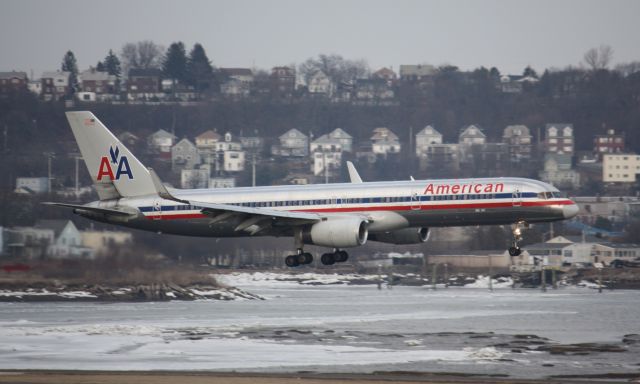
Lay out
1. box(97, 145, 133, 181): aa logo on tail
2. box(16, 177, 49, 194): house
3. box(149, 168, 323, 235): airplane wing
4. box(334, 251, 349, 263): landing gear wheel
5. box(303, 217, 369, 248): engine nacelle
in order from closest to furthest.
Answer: box(303, 217, 369, 248): engine nacelle, box(149, 168, 323, 235): airplane wing, box(334, 251, 349, 263): landing gear wheel, box(97, 145, 133, 181): aa logo on tail, box(16, 177, 49, 194): house

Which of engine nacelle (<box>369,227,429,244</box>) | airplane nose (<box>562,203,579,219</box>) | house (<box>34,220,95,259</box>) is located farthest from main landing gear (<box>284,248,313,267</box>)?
house (<box>34,220,95,259</box>)

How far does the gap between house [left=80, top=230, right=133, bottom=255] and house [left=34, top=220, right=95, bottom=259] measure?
1.42 ft

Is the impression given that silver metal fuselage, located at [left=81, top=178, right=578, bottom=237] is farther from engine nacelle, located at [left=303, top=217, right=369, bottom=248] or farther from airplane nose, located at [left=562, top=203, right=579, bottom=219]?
engine nacelle, located at [left=303, top=217, right=369, bottom=248]

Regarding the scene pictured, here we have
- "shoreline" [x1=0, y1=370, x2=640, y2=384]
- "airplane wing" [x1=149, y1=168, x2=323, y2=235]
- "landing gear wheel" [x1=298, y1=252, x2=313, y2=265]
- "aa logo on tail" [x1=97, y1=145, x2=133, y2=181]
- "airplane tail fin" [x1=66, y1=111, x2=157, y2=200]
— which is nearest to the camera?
"shoreline" [x1=0, y1=370, x2=640, y2=384]

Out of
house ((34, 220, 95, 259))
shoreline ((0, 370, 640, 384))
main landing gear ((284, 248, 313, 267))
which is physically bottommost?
shoreline ((0, 370, 640, 384))

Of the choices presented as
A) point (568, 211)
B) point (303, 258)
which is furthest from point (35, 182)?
point (568, 211)

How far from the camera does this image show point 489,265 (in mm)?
134750

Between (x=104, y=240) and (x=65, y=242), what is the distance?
3575mm

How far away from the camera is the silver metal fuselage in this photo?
231ft

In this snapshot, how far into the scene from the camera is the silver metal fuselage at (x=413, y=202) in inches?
2768

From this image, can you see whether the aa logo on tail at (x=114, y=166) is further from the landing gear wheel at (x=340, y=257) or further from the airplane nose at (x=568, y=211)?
the airplane nose at (x=568, y=211)

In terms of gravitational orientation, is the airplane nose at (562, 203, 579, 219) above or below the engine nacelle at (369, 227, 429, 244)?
above

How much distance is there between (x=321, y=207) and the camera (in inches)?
2889

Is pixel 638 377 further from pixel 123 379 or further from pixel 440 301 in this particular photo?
pixel 440 301
